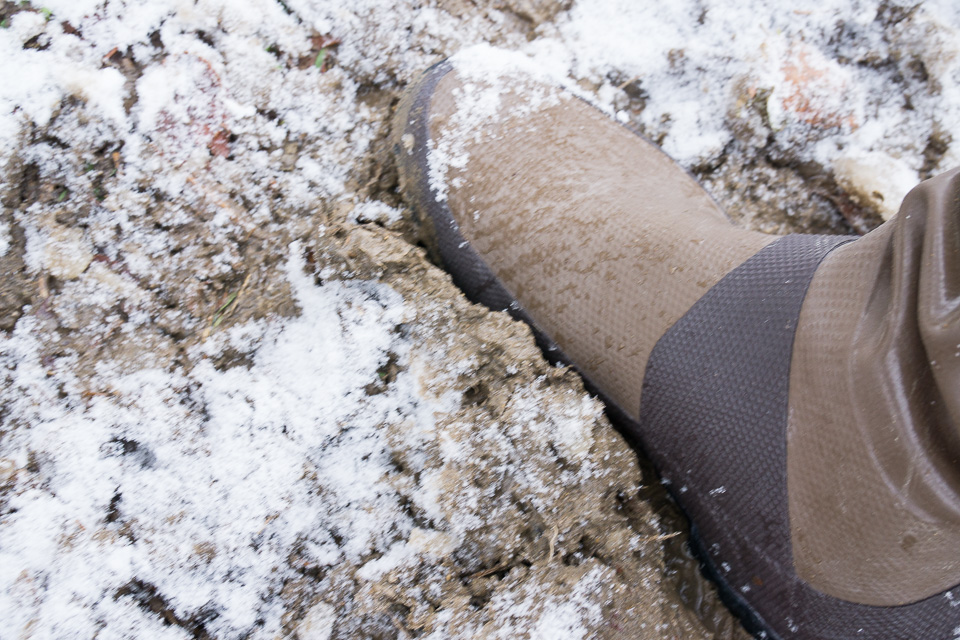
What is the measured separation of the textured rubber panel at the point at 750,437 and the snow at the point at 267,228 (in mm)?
154

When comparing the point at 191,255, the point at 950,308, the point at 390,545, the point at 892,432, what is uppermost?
the point at 950,308

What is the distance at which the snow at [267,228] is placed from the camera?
96 centimetres

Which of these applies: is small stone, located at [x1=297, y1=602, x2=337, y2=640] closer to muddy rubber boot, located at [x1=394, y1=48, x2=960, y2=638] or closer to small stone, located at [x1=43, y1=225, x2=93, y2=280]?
muddy rubber boot, located at [x1=394, y1=48, x2=960, y2=638]

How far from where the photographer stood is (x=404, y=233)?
3.94ft

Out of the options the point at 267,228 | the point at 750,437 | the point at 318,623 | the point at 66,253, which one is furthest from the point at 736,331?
the point at 66,253

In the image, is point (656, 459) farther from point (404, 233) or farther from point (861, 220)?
point (861, 220)

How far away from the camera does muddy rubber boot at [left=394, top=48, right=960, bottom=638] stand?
2.25 feet

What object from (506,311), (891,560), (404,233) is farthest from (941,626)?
(404,233)

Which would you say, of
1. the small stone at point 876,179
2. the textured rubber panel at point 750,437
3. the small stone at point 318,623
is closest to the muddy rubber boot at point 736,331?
the textured rubber panel at point 750,437

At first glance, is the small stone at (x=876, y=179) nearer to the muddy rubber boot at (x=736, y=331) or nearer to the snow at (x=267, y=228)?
the snow at (x=267, y=228)

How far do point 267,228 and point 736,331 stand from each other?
0.86 m

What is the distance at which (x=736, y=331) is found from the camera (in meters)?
0.88

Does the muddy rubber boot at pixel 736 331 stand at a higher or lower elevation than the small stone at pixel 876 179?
lower

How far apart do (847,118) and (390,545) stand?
4.32ft
